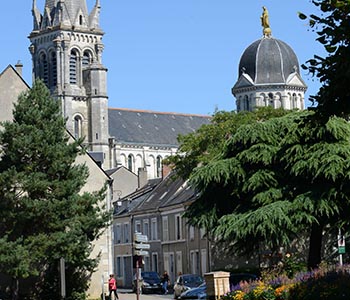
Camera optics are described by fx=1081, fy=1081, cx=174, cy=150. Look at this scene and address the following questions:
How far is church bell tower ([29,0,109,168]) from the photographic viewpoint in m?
149

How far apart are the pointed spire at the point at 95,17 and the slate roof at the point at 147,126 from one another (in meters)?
12.6

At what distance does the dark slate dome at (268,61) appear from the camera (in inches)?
5650

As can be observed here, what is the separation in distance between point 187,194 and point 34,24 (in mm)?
97483

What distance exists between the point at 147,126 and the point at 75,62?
52.0ft

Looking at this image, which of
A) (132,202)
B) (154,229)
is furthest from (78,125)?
(154,229)

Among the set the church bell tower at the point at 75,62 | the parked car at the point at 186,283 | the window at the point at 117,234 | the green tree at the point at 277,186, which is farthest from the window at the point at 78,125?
the green tree at the point at 277,186

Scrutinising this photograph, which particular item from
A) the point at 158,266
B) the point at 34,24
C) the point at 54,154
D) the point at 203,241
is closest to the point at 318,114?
the point at 54,154

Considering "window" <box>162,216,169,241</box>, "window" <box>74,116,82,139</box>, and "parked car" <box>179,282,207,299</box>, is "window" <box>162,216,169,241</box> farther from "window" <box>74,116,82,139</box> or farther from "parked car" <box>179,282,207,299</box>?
"window" <box>74,116,82,139</box>

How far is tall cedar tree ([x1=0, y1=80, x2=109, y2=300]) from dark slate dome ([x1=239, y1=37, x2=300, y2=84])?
97.3m

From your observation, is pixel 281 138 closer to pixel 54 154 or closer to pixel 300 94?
pixel 54 154

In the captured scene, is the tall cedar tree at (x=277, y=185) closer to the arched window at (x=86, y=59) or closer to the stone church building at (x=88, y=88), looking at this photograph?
the stone church building at (x=88, y=88)

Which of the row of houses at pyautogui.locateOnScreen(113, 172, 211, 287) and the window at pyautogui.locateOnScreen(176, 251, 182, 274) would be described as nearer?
the row of houses at pyautogui.locateOnScreen(113, 172, 211, 287)

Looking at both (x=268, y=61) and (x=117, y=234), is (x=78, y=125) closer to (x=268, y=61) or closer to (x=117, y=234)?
→ (x=268, y=61)

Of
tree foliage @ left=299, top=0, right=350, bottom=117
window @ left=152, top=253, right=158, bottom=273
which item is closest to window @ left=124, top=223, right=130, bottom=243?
window @ left=152, top=253, right=158, bottom=273
